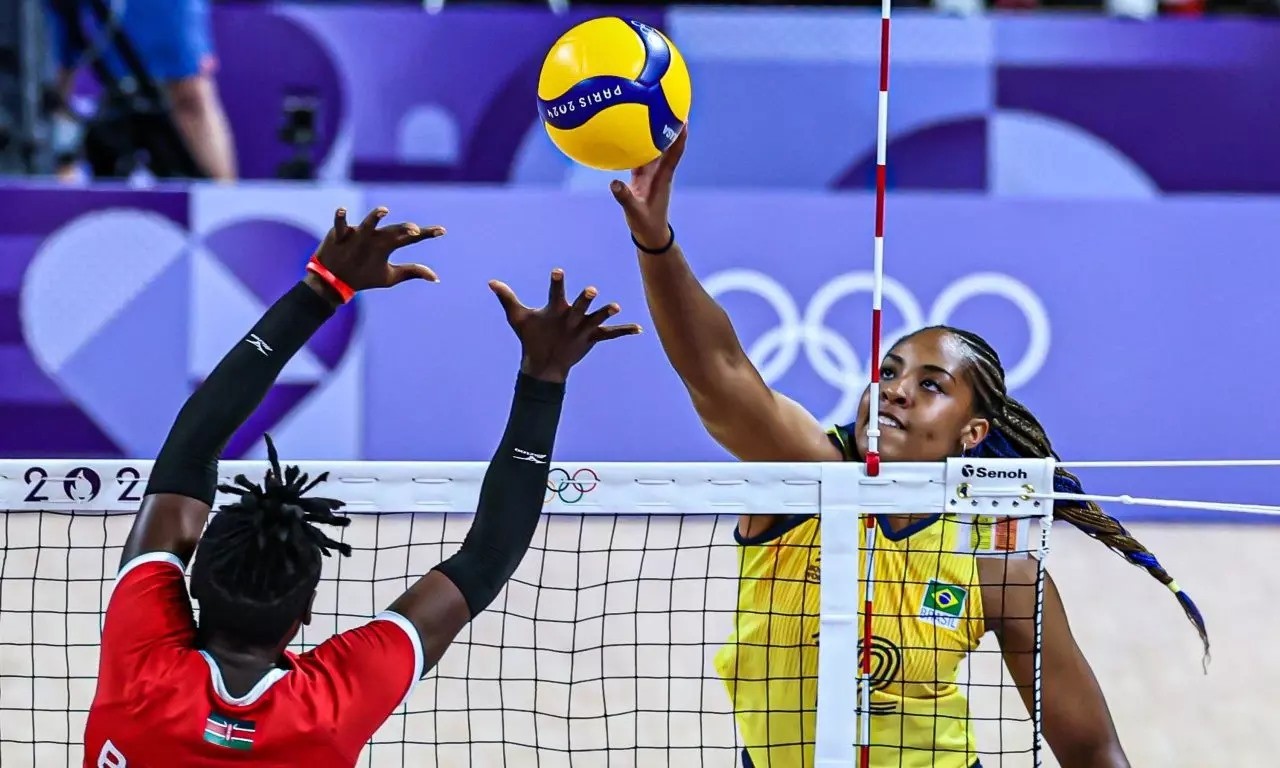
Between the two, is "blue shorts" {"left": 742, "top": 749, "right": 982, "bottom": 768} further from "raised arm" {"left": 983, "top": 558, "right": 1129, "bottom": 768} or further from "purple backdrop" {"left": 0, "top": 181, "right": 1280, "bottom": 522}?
"purple backdrop" {"left": 0, "top": 181, "right": 1280, "bottom": 522}

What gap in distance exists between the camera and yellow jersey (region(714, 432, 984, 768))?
12.1ft

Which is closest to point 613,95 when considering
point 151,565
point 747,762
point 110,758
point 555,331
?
point 555,331

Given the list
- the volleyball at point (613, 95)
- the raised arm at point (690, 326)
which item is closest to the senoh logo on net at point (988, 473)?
the raised arm at point (690, 326)

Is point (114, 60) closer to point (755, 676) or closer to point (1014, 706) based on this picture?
point (1014, 706)

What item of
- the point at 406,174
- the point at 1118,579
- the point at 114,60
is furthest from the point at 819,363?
the point at 114,60

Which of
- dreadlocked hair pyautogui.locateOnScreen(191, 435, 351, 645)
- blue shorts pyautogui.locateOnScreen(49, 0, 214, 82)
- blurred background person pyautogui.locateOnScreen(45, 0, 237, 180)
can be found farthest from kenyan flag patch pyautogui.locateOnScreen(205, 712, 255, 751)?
blue shorts pyautogui.locateOnScreen(49, 0, 214, 82)

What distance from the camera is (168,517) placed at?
10.4ft

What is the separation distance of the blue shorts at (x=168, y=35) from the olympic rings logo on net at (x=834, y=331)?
3.73 meters

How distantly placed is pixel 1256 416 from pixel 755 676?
609 centimetres

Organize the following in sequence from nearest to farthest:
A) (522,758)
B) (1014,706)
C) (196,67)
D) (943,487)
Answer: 1. (943,487)
2. (522,758)
3. (1014,706)
4. (196,67)

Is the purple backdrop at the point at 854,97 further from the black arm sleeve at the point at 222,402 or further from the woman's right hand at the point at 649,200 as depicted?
the black arm sleeve at the point at 222,402

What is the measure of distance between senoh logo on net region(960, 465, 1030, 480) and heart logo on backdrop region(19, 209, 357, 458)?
18.9ft

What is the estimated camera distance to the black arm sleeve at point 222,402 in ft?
10.6

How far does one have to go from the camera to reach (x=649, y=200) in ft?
11.5
